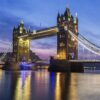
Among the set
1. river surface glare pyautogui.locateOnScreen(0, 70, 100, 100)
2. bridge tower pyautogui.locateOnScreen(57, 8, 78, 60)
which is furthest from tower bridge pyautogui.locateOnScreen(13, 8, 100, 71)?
river surface glare pyautogui.locateOnScreen(0, 70, 100, 100)

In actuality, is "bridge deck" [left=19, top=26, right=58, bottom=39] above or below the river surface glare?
above

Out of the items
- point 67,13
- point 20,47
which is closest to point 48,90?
point 67,13

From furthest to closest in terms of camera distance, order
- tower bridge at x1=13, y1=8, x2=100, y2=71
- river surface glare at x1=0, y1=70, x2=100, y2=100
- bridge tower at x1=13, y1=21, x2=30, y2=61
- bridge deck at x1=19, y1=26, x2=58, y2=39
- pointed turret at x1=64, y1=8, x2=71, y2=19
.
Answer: bridge tower at x1=13, y1=21, x2=30, y2=61 < pointed turret at x1=64, y1=8, x2=71, y2=19 < bridge deck at x1=19, y1=26, x2=58, y2=39 < tower bridge at x1=13, y1=8, x2=100, y2=71 < river surface glare at x1=0, y1=70, x2=100, y2=100

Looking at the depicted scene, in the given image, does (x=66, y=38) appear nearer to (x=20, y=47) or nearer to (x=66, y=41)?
(x=66, y=41)

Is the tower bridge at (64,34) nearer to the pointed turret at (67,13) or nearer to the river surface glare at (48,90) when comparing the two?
the pointed turret at (67,13)

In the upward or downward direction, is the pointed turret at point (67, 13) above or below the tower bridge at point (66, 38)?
above

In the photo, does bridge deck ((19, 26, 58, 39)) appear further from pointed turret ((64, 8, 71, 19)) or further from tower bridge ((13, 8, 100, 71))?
pointed turret ((64, 8, 71, 19))

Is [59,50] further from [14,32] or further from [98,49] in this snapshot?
[14,32]

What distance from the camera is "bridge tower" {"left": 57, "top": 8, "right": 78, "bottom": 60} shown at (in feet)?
290

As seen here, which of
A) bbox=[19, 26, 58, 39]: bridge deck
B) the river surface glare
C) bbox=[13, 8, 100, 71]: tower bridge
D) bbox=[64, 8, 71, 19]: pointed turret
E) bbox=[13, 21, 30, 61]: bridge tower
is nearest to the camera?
the river surface glare

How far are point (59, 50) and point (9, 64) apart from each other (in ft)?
60.9

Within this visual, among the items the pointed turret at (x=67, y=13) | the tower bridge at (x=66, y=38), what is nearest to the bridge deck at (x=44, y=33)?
the tower bridge at (x=66, y=38)

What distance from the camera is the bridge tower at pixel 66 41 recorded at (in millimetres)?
88369

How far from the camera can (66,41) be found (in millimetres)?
89625
